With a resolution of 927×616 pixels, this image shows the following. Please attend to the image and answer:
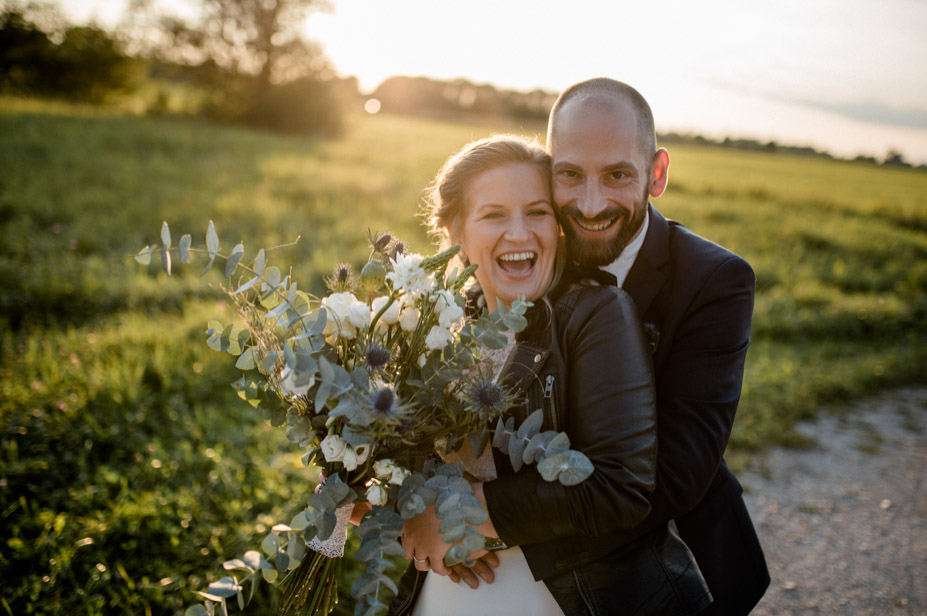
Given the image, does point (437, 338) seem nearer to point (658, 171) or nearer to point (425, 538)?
point (425, 538)

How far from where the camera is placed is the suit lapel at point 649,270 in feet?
Result: 8.17

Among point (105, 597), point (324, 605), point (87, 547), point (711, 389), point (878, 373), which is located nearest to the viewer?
point (324, 605)

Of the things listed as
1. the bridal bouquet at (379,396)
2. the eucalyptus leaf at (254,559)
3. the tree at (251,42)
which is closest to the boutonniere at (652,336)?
the bridal bouquet at (379,396)

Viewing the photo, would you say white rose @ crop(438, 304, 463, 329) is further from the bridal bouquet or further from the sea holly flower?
the sea holly flower

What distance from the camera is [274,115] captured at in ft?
94.8

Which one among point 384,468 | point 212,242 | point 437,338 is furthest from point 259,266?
point 384,468

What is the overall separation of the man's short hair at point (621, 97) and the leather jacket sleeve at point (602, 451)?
3.68ft

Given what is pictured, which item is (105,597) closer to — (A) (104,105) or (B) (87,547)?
(B) (87,547)

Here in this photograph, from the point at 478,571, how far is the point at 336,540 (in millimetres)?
540

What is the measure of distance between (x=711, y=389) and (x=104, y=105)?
3414cm

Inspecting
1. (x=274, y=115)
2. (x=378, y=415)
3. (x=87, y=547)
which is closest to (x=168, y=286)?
(x=87, y=547)

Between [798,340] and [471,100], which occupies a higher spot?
[471,100]

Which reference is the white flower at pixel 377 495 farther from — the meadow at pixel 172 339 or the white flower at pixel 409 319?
the meadow at pixel 172 339

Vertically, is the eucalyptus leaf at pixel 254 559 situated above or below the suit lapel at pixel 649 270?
below
